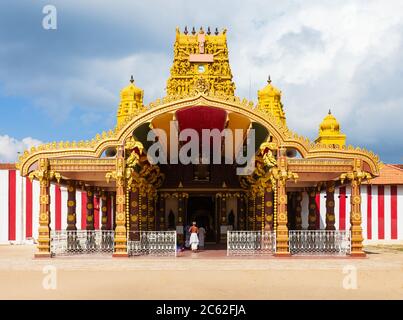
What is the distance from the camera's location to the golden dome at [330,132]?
1439 inches

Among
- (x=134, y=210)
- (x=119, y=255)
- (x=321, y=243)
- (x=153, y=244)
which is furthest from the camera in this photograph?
(x=134, y=210)

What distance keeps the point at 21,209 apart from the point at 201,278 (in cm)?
2511

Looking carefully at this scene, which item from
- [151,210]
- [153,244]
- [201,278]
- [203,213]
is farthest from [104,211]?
[201,278]

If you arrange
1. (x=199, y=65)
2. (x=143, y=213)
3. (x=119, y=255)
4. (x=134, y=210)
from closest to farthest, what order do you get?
(x=119, y=255) < (x=134, y=210) < (x=143, y=213) < (x=199, y=65)

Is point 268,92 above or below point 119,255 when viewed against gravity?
above

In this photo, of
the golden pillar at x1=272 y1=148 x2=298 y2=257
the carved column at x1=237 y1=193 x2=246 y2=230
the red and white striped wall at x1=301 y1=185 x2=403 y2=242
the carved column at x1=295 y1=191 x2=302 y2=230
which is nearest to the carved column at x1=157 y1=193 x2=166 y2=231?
the carved column at x1=237 y1=193 x2=246 y2=230

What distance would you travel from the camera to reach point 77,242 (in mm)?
27625

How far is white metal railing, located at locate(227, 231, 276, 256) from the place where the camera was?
25797 millimetres

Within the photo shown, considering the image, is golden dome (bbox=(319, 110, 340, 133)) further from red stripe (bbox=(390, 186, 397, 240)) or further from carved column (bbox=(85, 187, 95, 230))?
carved column (bbox=(85, 187, 95, 230))

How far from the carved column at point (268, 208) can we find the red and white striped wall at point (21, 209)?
14.8m

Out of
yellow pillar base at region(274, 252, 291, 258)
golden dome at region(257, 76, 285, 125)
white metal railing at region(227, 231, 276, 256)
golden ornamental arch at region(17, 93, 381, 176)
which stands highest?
golden dome at region(257, 76, 285, 125)

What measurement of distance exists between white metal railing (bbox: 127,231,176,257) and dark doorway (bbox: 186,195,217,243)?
8510 mm

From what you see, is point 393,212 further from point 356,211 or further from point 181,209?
point 356,211
